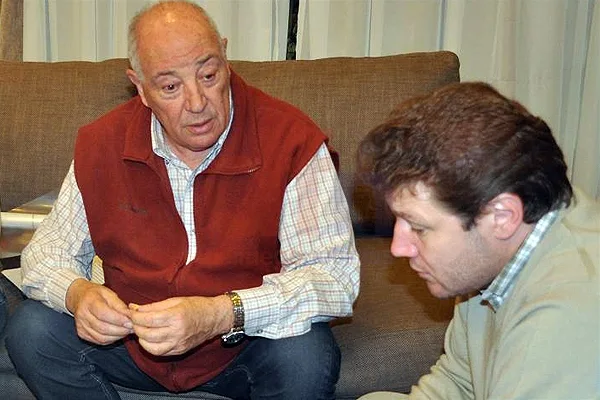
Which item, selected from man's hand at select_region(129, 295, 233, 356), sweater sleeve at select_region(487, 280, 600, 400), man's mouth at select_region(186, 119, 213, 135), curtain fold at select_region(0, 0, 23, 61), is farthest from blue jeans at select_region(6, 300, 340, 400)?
curtain fold at select_region(0, 0, 23, 61)

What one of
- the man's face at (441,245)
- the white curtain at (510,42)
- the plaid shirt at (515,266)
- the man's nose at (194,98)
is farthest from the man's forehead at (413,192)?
the white curtain at (510,42)

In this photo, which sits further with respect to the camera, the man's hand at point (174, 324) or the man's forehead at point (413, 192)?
the man's hand at point (174, 324)

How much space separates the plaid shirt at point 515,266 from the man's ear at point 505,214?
0.03 meters

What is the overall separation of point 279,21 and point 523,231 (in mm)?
2175

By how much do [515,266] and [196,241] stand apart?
81 cm

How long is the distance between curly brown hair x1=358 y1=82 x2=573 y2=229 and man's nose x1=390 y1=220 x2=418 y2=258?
84 mm

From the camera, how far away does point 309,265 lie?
1.82 meters

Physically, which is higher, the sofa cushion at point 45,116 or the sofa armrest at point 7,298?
the sofa cushion at point 45,116

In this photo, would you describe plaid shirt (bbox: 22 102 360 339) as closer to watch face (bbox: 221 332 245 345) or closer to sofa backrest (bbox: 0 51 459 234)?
watch face (bbox: 221 332 245 345)

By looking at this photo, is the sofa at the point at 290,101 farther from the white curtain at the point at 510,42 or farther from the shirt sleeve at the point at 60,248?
the white curtain at the point at 510,42

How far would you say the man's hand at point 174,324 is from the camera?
162 cm

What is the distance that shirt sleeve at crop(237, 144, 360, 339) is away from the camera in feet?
5.72

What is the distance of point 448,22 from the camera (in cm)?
317

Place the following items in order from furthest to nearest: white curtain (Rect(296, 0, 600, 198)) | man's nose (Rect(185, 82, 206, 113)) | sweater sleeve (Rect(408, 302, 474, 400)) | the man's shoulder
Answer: white curtain (Rect(296, 0, 600, 198))
the man's shoulder
man's nose (Rect(185, 82, 206, 113))
sweater sleeve (Rect(408, 302, 474, 400))
